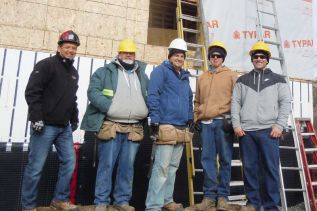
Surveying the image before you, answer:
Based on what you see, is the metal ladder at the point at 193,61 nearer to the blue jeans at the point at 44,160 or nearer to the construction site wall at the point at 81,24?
the construction site wall at the point at 81,24

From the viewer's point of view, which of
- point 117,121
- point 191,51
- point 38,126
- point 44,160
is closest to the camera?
point 38,126

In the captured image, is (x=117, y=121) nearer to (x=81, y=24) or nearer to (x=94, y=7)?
(x=81, y=24)

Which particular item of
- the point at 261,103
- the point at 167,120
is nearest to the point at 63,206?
the point at 167,120

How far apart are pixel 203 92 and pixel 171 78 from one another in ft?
1.68

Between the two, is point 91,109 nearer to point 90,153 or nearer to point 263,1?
point 90,153

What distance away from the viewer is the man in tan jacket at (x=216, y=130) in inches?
140

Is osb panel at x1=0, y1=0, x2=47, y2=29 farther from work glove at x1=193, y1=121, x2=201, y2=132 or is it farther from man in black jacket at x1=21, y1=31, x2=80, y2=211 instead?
work glove at x1=193, y1=121, x2=201, y2=132

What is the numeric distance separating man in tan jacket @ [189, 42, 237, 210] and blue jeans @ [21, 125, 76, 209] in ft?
4.76

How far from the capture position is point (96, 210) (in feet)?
10.5

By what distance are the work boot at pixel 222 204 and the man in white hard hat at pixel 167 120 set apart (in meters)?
0.42

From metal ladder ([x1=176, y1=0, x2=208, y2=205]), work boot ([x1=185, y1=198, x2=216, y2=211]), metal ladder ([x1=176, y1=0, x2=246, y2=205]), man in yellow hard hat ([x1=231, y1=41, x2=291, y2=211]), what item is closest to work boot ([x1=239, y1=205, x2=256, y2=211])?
man in yellow hard hat ([x1=231, y1=41, x2=291, y2=211])

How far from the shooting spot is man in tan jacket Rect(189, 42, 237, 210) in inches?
140

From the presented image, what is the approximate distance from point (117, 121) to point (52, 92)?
0.73 metres

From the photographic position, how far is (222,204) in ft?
11.4
